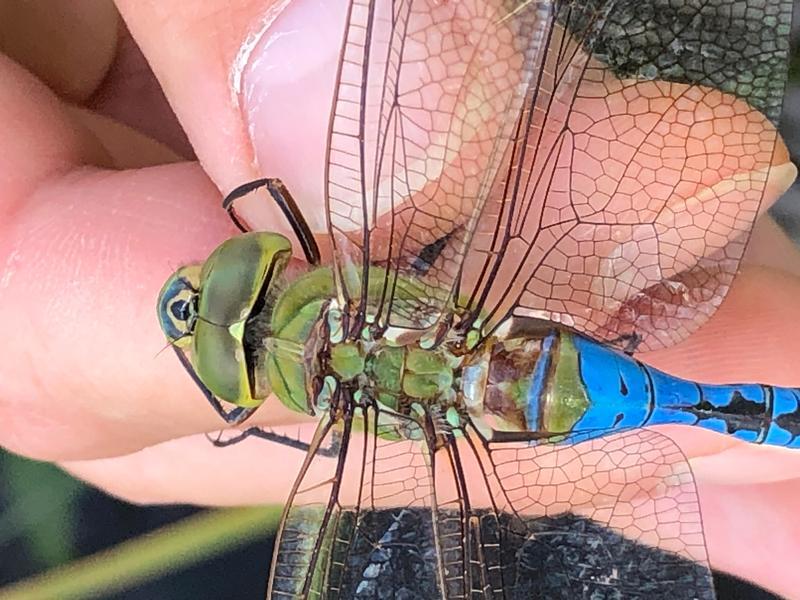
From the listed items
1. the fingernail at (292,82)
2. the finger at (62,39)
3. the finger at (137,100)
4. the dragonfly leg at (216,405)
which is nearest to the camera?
the fingernail at (292,82)

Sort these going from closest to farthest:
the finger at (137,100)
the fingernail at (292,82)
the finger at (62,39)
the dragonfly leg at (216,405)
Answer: the fingernail at (292,82) → the dragonfly leg at (216,405) → the finger at (62,39) → the finger at (137,100)

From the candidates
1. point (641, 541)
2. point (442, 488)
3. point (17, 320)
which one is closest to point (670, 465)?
point (641, 541)

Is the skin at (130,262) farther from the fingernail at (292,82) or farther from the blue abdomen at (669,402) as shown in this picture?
the blue abdomen at (669,402)

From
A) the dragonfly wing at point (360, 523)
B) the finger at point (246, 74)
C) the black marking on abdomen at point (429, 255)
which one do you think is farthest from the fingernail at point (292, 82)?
the dragonfly wing at point (360, 523)

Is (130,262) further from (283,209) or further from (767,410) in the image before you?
(767,410)

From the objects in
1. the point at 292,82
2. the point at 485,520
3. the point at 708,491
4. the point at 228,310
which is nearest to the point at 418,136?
the point at 292,82

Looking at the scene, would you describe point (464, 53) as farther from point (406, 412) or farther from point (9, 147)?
point (9, 147)
